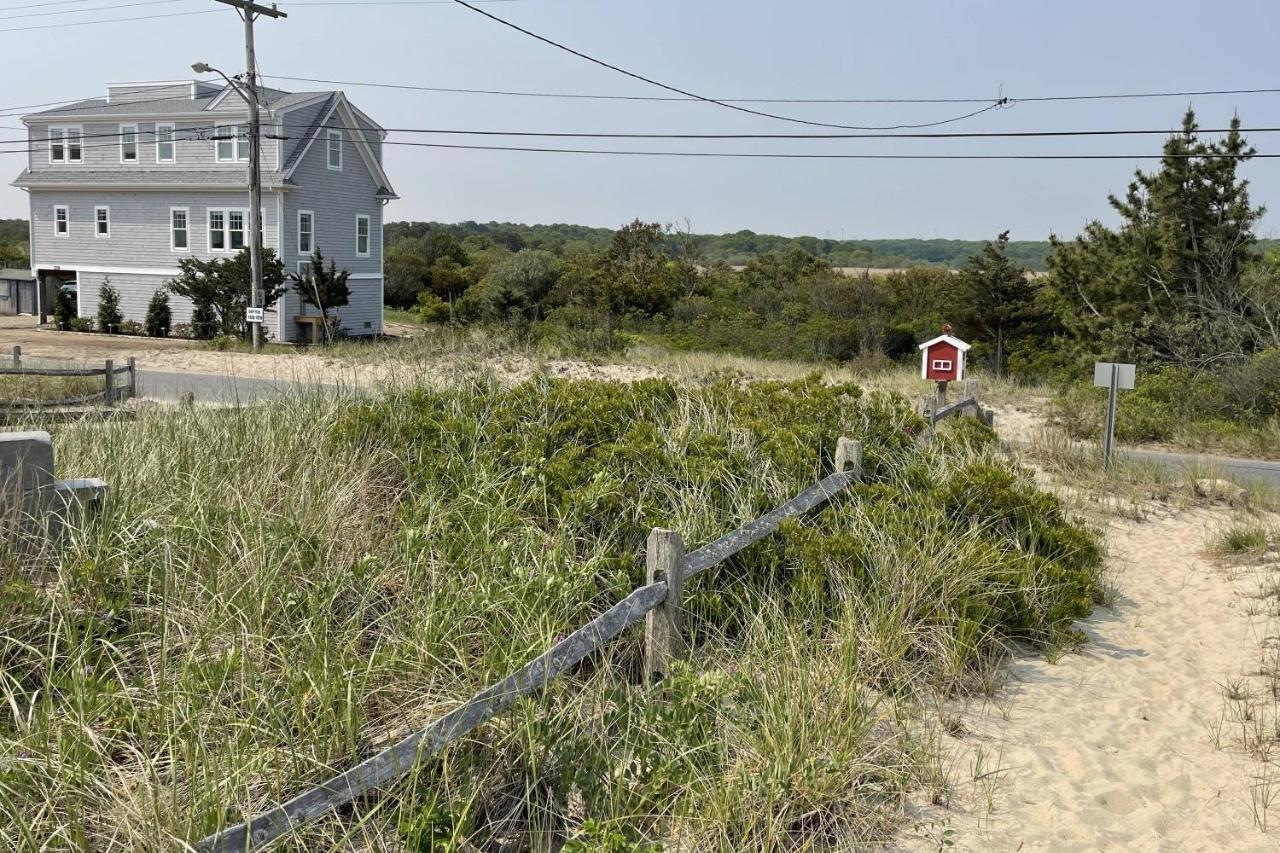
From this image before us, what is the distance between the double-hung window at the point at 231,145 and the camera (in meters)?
34.7

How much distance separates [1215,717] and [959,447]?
4.30 m

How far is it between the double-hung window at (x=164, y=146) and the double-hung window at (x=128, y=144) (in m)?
1.03

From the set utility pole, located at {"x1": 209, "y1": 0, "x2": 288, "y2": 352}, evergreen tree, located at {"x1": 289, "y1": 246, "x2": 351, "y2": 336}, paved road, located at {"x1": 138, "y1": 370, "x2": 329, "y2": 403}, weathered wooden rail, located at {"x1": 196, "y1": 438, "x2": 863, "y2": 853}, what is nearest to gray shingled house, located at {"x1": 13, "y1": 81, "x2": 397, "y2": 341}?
evergreen tree, located at {"x1": 289, "y1": 246, "x2": 351, "y2": 336}

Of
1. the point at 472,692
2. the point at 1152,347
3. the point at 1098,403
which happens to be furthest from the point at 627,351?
the point at 472,692

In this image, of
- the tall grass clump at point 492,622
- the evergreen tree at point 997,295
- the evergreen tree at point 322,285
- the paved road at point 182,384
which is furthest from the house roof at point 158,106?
the tall grass clump at point 492,622

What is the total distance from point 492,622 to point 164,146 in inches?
1420

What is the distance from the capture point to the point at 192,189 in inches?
1414

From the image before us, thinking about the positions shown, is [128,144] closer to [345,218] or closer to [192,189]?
[192,189]

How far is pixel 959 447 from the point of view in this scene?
10312 mm

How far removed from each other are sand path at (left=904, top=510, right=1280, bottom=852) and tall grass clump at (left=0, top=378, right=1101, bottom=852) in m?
0.30

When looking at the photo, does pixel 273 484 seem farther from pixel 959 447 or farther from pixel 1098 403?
pixel 1098 403

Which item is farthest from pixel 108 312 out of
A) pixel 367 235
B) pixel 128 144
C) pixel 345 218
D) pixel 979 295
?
pixel 979 295

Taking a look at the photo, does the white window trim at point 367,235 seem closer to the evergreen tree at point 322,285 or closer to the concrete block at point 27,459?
the evergreen tree at point 322,285

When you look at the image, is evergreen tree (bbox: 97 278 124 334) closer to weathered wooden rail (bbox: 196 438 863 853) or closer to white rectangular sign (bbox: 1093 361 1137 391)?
white rectangular sign (bbox: 1093 361 1137 391)
